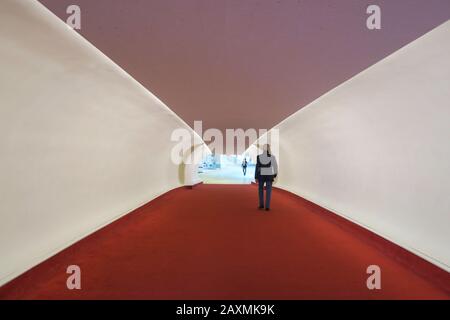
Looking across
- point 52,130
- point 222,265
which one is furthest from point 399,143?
point 52,130

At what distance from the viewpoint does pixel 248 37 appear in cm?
257

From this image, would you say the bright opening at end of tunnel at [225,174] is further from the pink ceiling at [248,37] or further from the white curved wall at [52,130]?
the pink ceiling at [248,37]

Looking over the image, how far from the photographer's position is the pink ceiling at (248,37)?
204 cm

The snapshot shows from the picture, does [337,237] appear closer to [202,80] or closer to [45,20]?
[202,80]

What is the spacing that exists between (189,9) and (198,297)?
3159mm

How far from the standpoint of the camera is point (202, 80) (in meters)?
3.98

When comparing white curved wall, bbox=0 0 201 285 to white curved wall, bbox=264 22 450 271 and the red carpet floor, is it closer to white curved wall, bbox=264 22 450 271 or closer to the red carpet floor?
the red carpet floor

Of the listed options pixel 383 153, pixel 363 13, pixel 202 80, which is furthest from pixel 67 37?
pixel 383 153

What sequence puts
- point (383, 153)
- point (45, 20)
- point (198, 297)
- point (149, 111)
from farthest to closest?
point (149, 111) < point (383, 153) < point (198, 297) < point (45, 20)

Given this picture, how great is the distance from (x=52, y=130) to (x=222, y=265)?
130 inches

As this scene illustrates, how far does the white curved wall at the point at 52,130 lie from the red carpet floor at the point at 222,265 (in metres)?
0.42

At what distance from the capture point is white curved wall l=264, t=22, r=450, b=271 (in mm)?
3061

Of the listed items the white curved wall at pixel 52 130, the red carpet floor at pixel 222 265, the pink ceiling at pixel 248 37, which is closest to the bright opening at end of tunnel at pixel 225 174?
the red carpet floor at pixel 222 265
